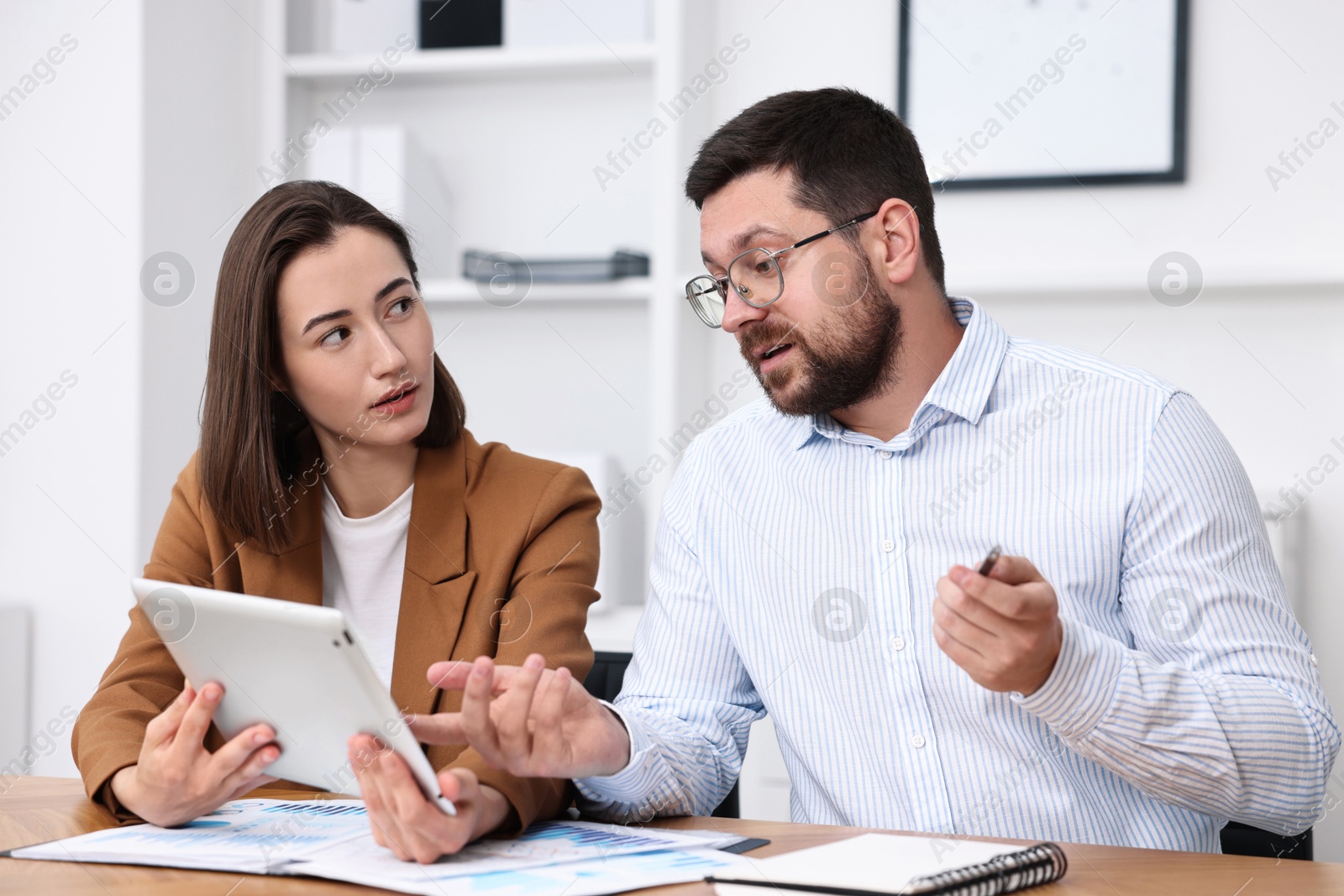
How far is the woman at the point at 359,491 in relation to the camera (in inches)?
56.7

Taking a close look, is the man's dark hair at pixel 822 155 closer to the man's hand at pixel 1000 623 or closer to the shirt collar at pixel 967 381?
the shirt collar at pixel 967 381

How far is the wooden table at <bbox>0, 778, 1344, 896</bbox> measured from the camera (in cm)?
89

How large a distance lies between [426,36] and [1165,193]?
1638mm

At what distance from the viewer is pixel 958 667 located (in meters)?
1.28

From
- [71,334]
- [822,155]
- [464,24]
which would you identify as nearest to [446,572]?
[822,155]

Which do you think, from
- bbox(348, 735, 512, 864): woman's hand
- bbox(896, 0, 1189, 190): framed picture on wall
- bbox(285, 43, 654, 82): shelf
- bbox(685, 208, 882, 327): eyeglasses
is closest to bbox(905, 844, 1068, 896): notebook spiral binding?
bbox(348, 735, 512, 864): woman's hand

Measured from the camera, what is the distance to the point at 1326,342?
2262 mm

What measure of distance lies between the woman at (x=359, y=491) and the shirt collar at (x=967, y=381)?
32 centimetres

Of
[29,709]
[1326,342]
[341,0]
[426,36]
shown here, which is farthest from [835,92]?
[29,709]

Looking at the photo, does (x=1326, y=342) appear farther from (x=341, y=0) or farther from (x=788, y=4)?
(x=341, y=0)

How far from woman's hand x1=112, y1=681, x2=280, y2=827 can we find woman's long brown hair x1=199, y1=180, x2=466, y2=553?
1.53 ft

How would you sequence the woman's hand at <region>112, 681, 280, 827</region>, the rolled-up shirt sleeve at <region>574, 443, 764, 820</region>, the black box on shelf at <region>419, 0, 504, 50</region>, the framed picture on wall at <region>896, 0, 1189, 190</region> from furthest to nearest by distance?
1. the black box on shelf at <region>419, 0, 504, 50</region>
2. the framed picture on wall at <region>896, 0, 1189, 190</region>
3. the rolled-up shirt sleeve at <region>574, 443, 764, 820</region>
4. the woman's hand at <region>112, 681, 280, 827</region>

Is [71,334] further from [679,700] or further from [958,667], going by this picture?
[958,667]

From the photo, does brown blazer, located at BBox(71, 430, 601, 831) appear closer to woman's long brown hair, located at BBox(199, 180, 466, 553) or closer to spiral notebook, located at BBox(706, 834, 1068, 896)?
woman's long brown hair, located at BBox(199, 180, 466, 553)
